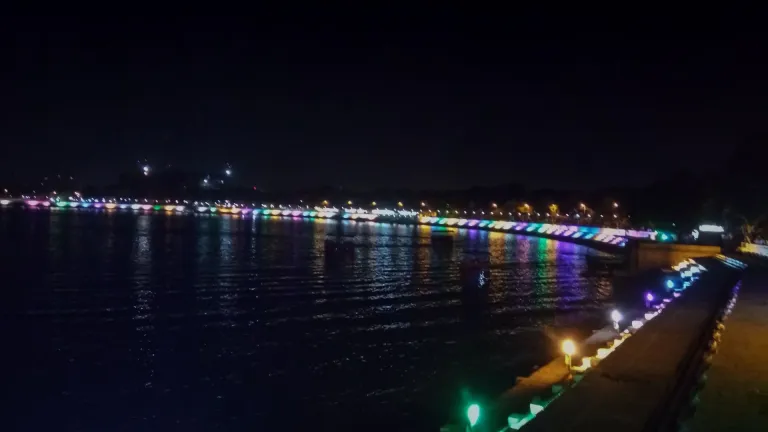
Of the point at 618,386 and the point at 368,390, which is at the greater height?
the point at 618,386

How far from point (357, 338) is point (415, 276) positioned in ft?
69.7

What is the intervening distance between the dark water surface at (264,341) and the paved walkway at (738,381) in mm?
5594

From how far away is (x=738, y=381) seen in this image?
1087cm

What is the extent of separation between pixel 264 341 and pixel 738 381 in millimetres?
15180

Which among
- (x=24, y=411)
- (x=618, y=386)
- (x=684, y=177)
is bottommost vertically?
(x=24, y=411)

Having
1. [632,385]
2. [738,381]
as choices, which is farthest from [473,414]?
[738,381]

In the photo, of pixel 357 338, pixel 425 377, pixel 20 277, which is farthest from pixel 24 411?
pixel 20 277

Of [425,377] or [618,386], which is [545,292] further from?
[618,386]

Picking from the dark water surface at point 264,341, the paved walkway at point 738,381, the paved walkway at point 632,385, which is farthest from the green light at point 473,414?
the dark water surface at point 264,341

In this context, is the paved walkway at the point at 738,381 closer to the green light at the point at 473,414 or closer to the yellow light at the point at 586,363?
the yellow light at the point at 586,363

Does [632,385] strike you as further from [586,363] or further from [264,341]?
[264,341]

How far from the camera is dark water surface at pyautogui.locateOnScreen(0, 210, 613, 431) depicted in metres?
15.9

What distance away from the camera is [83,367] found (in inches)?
747

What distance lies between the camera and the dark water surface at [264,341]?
15867mm
